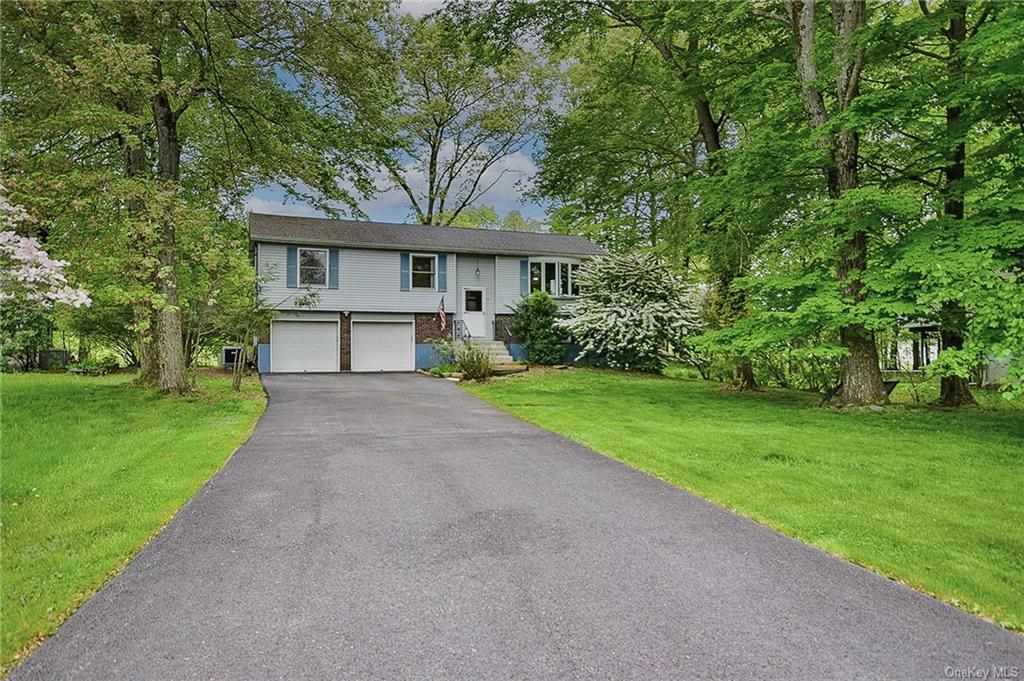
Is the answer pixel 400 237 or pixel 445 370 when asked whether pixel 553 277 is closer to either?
pixel 400 237

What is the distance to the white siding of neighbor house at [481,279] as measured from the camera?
22.9 metres

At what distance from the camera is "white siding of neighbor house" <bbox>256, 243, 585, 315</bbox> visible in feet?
67.2

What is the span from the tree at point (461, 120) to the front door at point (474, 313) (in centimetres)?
812

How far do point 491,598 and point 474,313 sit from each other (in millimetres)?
19984

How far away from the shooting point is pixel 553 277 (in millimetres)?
23984

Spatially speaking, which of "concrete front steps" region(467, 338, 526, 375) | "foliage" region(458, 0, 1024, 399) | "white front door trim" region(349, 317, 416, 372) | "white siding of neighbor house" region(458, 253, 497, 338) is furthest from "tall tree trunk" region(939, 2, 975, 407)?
"white front door trim" region(349, 317, 416, 372)

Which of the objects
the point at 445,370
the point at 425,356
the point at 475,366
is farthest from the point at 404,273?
the point at 475,366

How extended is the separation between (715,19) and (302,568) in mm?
13485

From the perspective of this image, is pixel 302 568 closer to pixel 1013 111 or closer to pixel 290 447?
pixel 290 447

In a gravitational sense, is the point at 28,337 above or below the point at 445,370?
above

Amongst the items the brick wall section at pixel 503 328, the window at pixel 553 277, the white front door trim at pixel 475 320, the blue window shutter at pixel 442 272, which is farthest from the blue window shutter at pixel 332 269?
the window at pixel 553 277

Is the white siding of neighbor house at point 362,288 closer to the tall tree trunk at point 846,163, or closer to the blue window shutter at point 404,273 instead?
the blue window shutter at point 404,273

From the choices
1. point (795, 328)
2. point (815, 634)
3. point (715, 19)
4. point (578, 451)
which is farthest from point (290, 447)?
point (715, 19)

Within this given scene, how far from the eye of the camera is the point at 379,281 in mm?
21859
